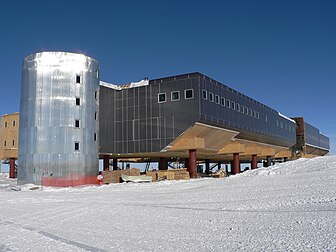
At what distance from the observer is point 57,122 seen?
37625 millimetres

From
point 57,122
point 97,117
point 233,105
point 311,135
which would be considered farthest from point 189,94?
point 311,135

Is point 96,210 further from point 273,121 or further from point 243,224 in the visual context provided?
point 273,121

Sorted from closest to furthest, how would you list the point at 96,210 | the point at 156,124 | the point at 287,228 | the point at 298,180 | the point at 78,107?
the point at 287,228, the point at 96,210, the point at 298,180, the point at 78,107, the point at 156,124

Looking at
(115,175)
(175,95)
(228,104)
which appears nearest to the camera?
(115,175)

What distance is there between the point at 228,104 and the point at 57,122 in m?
20.2

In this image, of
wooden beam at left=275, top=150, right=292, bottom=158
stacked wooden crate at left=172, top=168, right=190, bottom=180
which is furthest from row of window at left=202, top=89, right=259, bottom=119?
wooden beam at left=275, top=150, right=292, bottom=158

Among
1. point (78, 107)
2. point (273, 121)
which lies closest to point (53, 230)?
point (78, 107)

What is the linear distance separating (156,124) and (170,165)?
40310 mm

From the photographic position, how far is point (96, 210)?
50.2 ft

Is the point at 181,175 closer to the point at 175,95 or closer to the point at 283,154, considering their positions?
the point at 175,95

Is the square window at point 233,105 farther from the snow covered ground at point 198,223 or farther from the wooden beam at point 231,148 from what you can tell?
the snow covered ground at point 198,223

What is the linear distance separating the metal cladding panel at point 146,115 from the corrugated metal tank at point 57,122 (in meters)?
4.31

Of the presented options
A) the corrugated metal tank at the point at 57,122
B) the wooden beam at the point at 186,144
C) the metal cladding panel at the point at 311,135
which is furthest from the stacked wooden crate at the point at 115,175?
the metal cladding panel at the point at 311,135

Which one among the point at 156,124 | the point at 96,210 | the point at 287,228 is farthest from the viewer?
the point at 156,124
